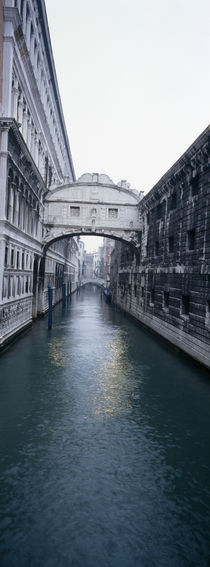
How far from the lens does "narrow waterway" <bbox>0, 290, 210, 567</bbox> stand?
4.59 m

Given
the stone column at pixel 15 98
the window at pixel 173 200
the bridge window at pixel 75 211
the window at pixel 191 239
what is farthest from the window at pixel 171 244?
the stone column at pixel 15 98

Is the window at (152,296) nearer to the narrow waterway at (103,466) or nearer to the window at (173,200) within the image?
the window at (173,200)

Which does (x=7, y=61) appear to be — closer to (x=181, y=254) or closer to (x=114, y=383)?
(x=181, y=254)

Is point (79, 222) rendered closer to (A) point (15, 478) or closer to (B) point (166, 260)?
(B) point (166, 260)

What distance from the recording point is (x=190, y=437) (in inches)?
309

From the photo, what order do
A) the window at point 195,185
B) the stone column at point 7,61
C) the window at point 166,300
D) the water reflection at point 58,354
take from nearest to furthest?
the stone column at point 7,61
the water reflection at point 58,354
the window at point 195,185
the window at point 166,300

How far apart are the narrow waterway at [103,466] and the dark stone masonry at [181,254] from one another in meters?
2.75

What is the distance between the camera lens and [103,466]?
6484 millimetres

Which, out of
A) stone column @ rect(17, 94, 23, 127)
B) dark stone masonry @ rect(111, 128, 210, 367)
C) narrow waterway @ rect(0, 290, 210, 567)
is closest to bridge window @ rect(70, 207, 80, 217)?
dark stone masonry @ rect(111, 128, 210, 367)

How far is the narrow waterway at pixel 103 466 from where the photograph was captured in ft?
15.1

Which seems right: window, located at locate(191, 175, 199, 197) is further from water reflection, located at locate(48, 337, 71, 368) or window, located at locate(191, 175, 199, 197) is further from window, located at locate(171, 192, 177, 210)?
water reflection, located at locate(48, 337, 71, 368)

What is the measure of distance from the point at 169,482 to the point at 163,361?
8.80 meters

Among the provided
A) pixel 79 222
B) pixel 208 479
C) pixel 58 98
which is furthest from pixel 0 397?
pixel 58 98

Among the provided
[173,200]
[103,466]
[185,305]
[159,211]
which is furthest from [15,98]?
[103,466]
